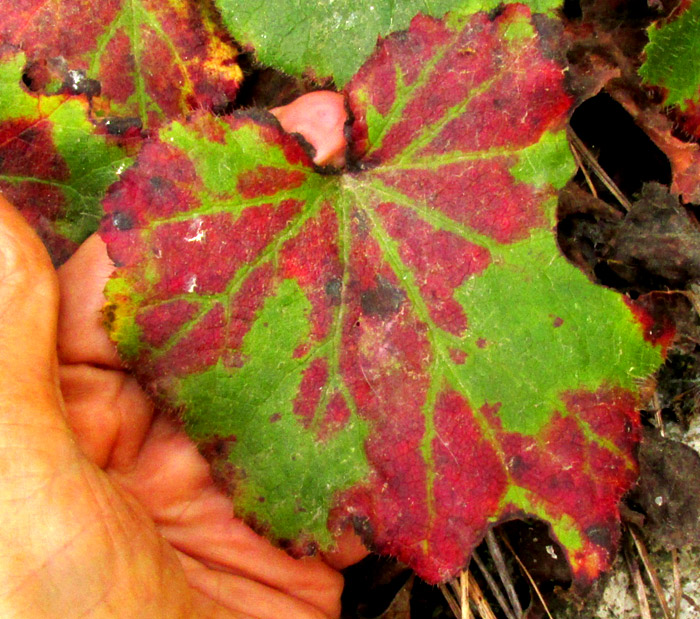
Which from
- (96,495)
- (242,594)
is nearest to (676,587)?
(242,594)

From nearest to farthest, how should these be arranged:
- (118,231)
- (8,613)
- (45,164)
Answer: (8,613) < (118,231) < (45,164)

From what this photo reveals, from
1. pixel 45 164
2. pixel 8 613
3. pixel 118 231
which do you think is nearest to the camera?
pixel 8 613

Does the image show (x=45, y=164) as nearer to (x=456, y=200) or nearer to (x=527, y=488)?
(x=456, y=200)

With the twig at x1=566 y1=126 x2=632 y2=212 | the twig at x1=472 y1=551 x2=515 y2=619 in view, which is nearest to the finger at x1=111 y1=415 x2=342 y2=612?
the twig at x1=472 y1=551 x2=515 y2=619

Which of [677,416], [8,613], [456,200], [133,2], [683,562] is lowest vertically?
[683,562]

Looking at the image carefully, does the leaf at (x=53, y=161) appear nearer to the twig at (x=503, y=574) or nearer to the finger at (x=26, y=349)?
the finger at (x=26, y=349)

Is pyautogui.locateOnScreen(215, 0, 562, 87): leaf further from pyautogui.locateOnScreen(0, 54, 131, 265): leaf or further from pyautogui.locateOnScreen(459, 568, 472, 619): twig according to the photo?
pyautogui.locateOnScreen(459, 568, 472, 619): twig

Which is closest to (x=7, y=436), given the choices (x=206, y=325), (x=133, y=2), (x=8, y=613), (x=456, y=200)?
(x=8, y=613)

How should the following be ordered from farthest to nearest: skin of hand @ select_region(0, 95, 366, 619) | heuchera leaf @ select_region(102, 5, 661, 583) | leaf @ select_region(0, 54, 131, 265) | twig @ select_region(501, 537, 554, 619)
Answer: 1. twig @ select_region(501, 537, 554, 619)
2. leaf @ select_region(0, 54, 131, 265)
3. heuchera leaf @ select_region(102, 5, 661, 583)
4. skin of hand @ select_region(0, 95, 366, 619)
